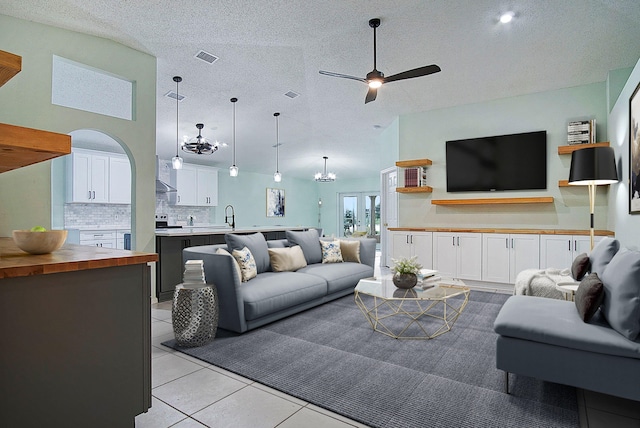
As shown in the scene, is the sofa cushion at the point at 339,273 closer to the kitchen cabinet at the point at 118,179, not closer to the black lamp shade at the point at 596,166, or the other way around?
the black lamp shade at the point at 596,166

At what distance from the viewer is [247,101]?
5.89 metres

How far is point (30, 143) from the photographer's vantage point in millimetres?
1276

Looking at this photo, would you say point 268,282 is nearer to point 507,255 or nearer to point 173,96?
point 507,255

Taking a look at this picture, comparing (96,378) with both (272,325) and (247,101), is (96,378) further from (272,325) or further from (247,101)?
(247,101)

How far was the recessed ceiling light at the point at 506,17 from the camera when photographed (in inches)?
138

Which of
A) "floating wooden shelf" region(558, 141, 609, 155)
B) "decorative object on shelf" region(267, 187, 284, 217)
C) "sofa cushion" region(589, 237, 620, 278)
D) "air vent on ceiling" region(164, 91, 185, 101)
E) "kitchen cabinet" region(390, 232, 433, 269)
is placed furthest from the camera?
"decorative object on shelf" region(267, 187, 284, 217)

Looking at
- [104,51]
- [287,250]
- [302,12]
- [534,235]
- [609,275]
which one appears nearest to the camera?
[609,275]

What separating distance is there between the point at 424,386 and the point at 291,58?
12.9ft

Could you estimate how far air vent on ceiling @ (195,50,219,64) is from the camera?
4.23m

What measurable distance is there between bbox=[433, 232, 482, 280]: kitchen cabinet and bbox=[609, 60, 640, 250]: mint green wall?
5.22ft

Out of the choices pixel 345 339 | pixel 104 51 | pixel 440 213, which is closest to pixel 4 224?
pixel 104 51

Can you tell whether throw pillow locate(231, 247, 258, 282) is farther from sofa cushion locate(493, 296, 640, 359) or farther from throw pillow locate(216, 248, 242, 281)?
sofa cushion locate(493, 296, 640, 359)

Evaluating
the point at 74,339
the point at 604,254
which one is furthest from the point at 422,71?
the point at 74,339

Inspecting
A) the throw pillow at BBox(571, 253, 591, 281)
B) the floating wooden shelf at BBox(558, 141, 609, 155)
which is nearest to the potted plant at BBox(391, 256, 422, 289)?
the throw pillow at BBox(571, 253, 591, 281)
